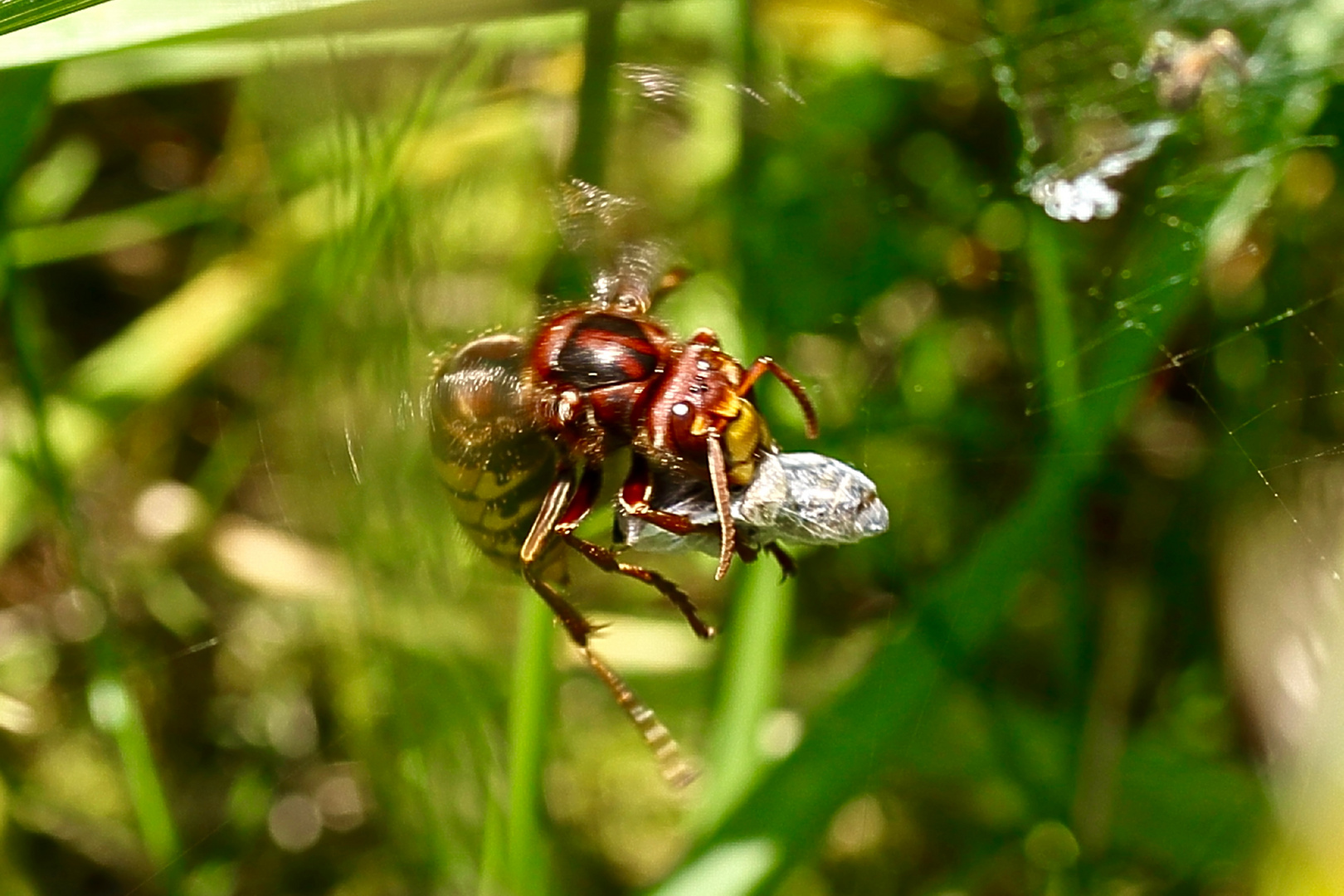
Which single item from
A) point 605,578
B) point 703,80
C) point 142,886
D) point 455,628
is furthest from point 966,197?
point 142,886

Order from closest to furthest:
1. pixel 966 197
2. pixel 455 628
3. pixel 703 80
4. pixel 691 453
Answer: pixel 691 453, pixel 455 628, pixel 703 80, pixel 966 197

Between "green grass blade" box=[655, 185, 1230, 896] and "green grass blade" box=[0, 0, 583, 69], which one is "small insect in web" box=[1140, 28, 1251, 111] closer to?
"green grass blade" box=[655, 185, 1230, 896]

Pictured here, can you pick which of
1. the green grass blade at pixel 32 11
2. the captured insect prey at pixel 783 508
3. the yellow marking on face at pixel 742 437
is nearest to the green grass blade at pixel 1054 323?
the captured insect prey at pixel 783 508

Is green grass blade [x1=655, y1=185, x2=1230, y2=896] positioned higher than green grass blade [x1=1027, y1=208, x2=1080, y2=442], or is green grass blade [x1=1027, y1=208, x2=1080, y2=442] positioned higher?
green grass blade [x1=1027, y1=208, x2=1080, y2=442]

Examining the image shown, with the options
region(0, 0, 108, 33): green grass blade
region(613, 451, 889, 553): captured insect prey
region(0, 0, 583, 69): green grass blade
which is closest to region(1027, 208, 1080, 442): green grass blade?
region(613, 451, 889, 553): captured insect prey

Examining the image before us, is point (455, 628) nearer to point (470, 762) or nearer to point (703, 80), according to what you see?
point (470, 762)

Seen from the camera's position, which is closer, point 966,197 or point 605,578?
point 605,578

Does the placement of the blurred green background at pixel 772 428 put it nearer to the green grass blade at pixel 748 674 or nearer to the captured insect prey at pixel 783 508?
the green grass blade at pixel 748 674

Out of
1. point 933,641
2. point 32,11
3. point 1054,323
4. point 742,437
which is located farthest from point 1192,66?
point 32,11
